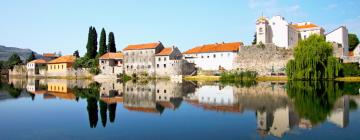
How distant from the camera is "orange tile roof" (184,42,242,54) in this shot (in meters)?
50.6

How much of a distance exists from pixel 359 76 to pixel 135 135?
3514 cm

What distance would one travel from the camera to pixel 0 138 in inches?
411

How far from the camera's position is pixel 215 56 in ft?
169

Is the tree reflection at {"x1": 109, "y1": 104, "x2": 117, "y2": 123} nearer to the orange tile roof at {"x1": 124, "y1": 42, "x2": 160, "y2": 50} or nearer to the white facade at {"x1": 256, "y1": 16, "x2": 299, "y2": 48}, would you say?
the white facade at {"x1": 256, "y1": 16, "x2": 299, "y2": 48}

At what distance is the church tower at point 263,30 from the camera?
47531 mm

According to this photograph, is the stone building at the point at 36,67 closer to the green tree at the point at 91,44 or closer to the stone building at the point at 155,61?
the green tree at the point at 91,44

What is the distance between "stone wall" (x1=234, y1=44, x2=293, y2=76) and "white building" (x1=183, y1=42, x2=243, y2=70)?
1.18m

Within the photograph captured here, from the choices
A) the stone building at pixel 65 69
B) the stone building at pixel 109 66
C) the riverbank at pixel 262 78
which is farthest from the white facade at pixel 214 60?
the stone building at pixel 65 69

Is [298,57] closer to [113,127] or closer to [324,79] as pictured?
[324,79]

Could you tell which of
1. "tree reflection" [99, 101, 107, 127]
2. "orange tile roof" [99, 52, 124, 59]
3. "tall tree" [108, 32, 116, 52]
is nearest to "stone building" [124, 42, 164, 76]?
"orange tile roof" [99, 52, 124, 59]

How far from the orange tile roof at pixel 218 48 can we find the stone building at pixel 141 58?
5576 millimetres

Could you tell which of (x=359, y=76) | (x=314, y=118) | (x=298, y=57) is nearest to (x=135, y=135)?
A: (x=314, y=118)

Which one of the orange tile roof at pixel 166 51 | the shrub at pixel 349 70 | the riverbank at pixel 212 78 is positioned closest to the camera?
the shrub at pixel 349 70

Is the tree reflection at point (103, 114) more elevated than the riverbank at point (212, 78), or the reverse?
the riverbank at point (212, 78)
